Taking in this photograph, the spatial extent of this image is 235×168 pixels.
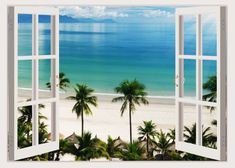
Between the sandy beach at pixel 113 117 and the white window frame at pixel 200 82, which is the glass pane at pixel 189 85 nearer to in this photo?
the white window frame at pixel 200 82

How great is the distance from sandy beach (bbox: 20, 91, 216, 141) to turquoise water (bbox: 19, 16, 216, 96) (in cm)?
43

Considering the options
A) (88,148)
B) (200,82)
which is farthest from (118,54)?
(200,82)

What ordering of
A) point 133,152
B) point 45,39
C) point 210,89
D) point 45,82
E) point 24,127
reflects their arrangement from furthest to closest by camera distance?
1. point 45,39
2. point 45,82
3. point 133,152
4. point 210,89
5. point 24,127

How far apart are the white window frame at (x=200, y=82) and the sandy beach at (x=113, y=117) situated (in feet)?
22.8

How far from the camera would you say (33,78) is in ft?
15.9

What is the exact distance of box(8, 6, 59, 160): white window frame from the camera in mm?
4624

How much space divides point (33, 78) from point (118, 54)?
30.0 feet

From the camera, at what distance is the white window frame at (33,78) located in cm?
462

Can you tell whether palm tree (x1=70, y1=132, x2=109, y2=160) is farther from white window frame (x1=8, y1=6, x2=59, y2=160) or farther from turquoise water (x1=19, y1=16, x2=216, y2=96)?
turquoise water (x1=19, y1=16, x2=216, y2=96)

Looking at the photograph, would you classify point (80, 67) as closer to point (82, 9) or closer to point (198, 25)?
point (82, 9)

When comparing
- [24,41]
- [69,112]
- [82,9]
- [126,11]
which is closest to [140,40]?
[126,11]

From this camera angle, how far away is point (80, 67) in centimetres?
1393

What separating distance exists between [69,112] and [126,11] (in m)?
3.30

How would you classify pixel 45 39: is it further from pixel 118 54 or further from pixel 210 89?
pixel 210 89
